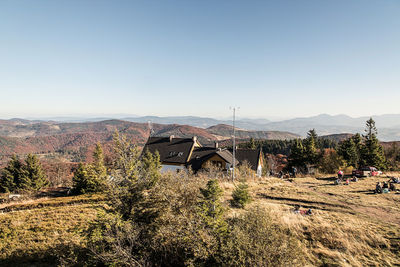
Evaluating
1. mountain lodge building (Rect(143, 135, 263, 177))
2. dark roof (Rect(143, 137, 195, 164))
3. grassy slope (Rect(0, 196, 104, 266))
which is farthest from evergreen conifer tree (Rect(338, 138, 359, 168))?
grassy slope (Rect(0, 196, 104, 266))

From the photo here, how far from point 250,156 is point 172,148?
728 inches

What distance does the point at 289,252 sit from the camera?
21.2ft

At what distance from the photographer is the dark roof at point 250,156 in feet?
137

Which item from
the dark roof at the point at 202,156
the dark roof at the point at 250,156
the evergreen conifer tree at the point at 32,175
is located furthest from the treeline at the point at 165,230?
the evergreen conifer tree at the point at 32,175

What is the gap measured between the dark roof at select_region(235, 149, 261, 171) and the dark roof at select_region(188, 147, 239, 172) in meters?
2.96

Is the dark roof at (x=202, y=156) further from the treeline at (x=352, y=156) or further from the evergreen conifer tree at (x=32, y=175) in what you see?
the evergreen conifer tree at (x=32, y=175)

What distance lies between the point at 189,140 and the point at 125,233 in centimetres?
3909

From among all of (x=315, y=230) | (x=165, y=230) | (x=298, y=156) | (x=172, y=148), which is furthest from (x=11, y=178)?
(x=298, y=156)

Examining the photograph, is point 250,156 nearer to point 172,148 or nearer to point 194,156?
point 194,156

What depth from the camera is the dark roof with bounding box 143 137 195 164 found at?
4275 centimetres

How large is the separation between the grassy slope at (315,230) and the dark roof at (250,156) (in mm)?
21891

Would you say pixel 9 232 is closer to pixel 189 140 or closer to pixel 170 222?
pixel 170 222

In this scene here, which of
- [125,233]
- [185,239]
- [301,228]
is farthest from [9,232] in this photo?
[301,228]

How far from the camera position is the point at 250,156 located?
43188 millimetres
